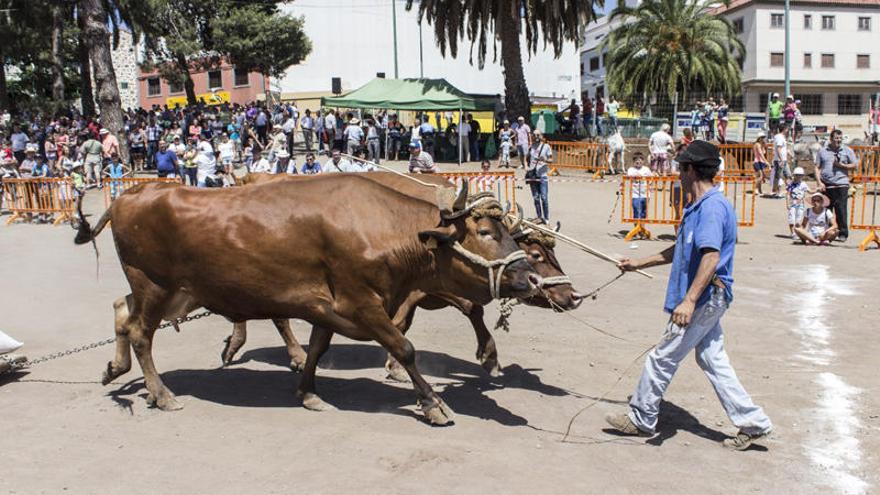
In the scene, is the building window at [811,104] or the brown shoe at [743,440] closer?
the brown shoe at [743,440]

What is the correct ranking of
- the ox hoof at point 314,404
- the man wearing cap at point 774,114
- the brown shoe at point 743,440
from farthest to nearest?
the man wearing cap at point 774,114 < the ox hoof at point 314,404 < the brown shoe at point 743,440

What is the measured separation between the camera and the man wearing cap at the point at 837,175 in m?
15.8

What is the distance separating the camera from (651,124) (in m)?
30.8

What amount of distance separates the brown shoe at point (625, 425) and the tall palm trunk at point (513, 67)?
2442cm

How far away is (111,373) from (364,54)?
5083 centimetres

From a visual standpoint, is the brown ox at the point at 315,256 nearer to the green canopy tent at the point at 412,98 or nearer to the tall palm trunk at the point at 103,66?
the tall palm trunk at the point at 103,66

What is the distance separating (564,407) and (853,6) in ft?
199

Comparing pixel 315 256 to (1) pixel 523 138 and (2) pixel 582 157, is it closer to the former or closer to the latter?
(1) pixel 523 138

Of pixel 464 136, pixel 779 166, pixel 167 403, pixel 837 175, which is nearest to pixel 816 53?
pixel 464 136

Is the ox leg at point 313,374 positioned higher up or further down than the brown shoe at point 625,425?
higher up

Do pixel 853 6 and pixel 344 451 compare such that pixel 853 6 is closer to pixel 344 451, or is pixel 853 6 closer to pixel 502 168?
pixel 502 168

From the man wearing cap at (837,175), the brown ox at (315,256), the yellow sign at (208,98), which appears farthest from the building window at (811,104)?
the brown ox at (315,256)

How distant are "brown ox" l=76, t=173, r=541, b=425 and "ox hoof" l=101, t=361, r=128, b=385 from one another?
343 millimetres

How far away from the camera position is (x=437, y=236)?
255 inches
